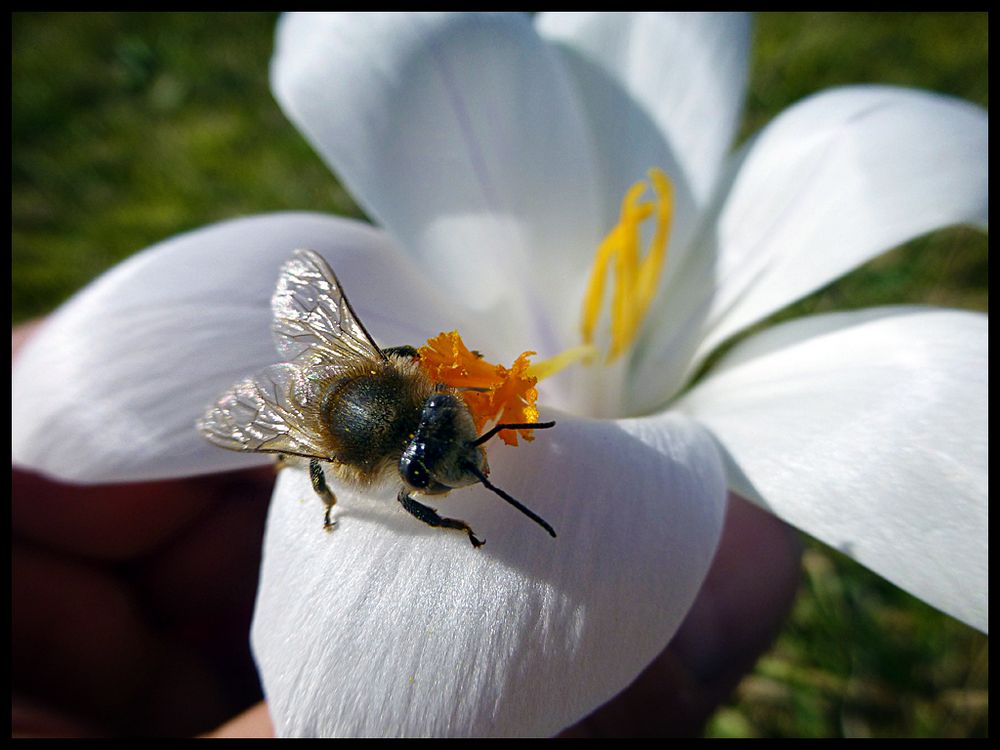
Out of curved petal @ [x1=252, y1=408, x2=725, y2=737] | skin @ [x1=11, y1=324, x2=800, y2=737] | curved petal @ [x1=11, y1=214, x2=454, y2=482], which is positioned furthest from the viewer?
skin @ [x1=11, y1=324, x2=800, y2=737]

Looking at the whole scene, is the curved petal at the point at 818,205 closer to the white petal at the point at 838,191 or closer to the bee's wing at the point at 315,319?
the white petal at the point at 838,191

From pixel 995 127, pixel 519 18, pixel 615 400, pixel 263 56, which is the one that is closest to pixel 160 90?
pixel 263 56

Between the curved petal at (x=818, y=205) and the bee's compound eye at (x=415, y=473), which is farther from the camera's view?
the curved petal at (x=818, y=205)

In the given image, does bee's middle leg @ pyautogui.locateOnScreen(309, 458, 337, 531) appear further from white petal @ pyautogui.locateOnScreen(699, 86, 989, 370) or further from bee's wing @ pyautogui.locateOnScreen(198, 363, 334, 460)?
white petal @ pyautogui.locateOnScreen(699, 86, 989, 370)

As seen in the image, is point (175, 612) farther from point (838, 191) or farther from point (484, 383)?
point (838, 191)

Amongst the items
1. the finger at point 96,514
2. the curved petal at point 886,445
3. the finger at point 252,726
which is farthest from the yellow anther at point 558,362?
the finger at point 96,514

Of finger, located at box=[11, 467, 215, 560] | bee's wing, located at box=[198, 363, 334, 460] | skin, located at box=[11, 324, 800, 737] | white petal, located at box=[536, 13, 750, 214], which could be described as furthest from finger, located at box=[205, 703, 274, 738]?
white petal, located at box=[536, 13, 750, 214]
